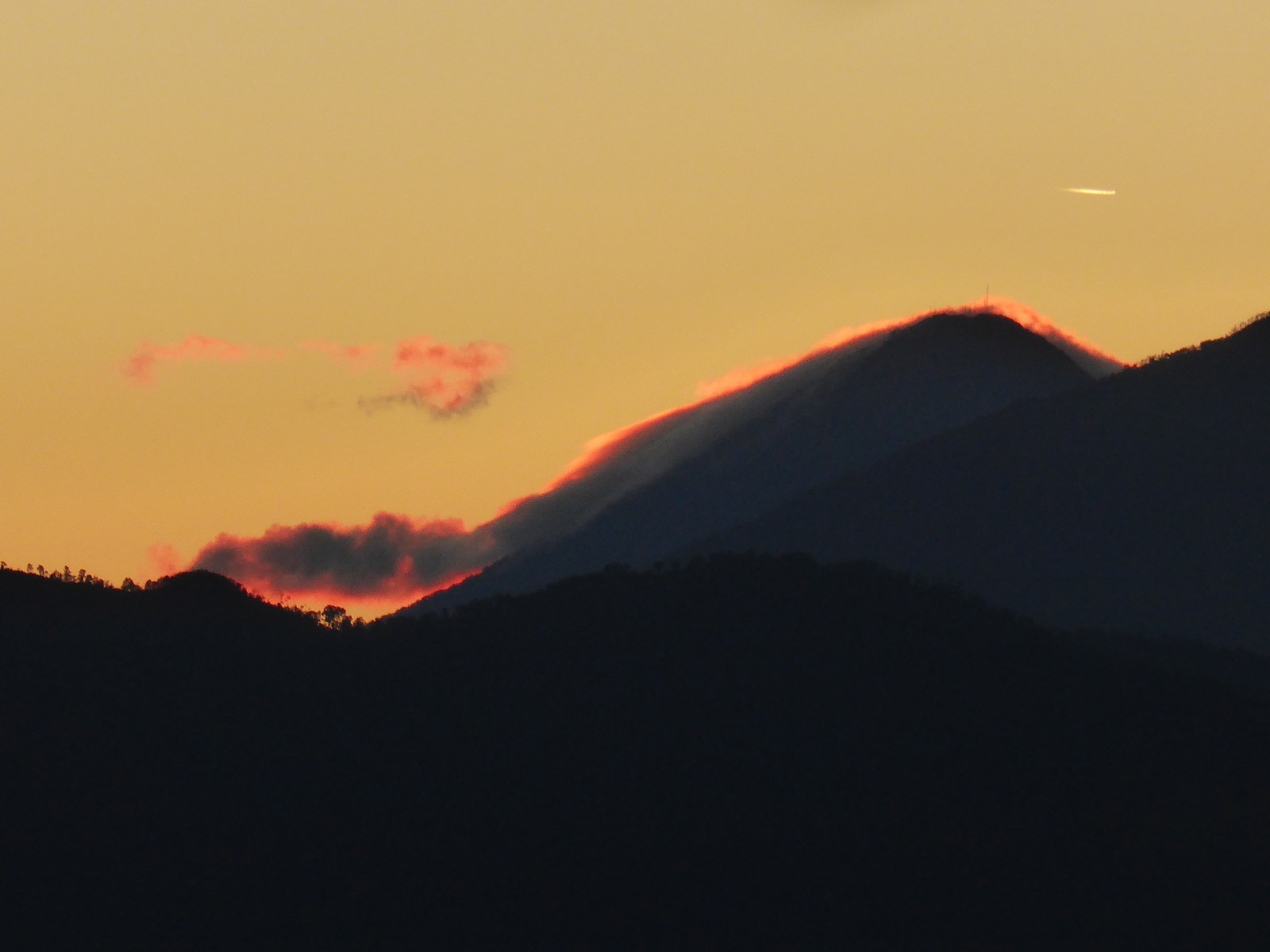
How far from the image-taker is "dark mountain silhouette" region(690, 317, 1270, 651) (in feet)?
512

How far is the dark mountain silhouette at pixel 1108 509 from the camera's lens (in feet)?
512

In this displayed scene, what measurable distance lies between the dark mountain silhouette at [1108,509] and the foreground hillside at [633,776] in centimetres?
5787

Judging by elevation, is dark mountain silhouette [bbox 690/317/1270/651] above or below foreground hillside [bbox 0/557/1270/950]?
above

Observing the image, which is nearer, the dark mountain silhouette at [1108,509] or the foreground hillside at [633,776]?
the foreground hillside at [633,776]

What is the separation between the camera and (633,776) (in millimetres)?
81000

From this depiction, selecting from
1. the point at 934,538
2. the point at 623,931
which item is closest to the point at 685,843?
the point at 623,931

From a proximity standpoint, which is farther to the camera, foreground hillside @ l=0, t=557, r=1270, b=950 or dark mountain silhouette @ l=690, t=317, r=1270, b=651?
dark mountain silhouette @ l=690, t=317, r=1270, b=651

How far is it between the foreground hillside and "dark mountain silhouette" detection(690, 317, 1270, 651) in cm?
5787

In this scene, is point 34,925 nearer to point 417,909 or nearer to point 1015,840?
point 417,909

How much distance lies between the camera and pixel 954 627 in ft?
307

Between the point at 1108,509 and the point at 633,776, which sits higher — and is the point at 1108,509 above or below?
above

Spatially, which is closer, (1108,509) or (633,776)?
(633,776)

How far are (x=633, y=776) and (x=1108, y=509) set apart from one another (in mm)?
101992

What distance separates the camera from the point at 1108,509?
172 m
